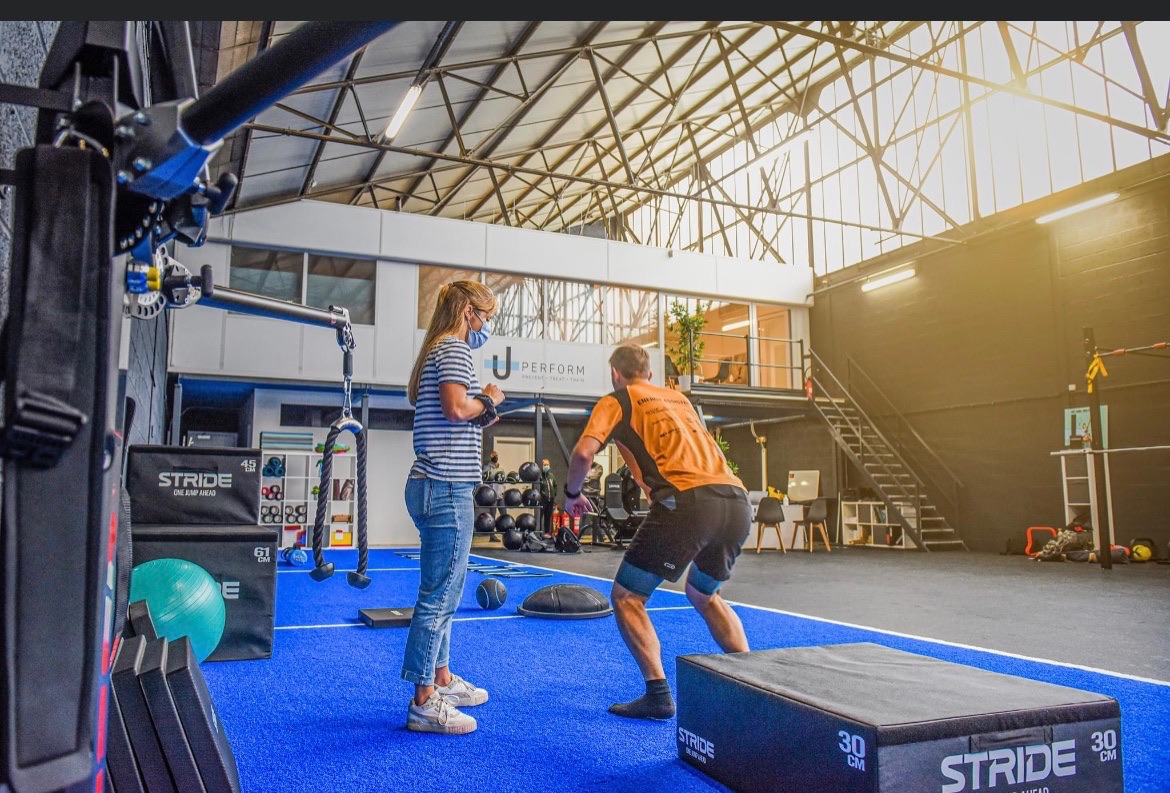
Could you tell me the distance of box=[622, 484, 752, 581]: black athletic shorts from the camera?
97.2 inches

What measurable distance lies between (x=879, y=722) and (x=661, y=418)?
52.5 inches

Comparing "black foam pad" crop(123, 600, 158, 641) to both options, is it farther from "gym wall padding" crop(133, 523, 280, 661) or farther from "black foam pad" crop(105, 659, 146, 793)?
"gym wall padding" crop(133, 523, 280, 661)

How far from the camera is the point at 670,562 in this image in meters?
2.46

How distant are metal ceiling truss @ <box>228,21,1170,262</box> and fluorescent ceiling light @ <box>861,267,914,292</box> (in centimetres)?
78

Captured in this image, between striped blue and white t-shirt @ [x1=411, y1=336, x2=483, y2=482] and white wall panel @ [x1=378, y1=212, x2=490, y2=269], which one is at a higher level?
white wall panel @ [x1=378, y1=212, x2=490, y2=269]

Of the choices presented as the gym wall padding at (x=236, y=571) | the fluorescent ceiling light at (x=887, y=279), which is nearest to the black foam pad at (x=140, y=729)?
the gym wall padding at (x=236, y=571)

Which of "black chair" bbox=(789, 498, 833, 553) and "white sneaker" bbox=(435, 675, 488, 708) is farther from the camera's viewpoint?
"black chair" bbox=(789, 498, 833, 553)

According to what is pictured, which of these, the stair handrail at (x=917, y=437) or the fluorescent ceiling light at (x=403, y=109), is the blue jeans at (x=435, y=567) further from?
the stair handrail at (x=917, y=437)

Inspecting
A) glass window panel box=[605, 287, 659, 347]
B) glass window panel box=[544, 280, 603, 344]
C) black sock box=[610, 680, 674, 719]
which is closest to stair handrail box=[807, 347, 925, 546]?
glass window panel box=[605, 287, 659, 347]

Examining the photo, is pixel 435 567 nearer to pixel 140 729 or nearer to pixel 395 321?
pixel 140 729

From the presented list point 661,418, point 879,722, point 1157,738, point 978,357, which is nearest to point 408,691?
point 661,418

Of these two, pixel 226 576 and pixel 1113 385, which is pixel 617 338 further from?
pixel 226 576

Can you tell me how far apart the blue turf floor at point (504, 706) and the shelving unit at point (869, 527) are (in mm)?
8253

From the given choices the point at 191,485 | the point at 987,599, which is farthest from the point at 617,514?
the point at 191,485
